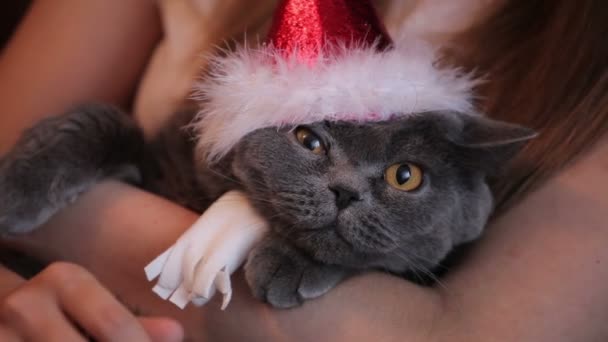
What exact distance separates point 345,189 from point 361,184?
0.02m

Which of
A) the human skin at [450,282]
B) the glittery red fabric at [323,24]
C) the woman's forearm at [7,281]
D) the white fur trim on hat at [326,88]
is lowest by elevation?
the woman's forearm at [7,281]

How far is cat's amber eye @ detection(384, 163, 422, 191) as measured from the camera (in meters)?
0.68

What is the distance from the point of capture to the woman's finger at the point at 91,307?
1.78 feet

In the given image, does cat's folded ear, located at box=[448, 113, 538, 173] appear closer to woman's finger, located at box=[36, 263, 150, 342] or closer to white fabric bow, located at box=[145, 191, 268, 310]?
white fabric bow, located at box=[145, 191, 268, 310]

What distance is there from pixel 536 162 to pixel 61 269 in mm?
633

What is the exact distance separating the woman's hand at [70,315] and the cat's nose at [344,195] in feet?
0.75

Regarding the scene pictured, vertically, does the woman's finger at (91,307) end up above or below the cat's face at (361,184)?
below

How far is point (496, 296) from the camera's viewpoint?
0.69m

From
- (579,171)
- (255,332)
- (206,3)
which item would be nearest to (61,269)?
(255,332)

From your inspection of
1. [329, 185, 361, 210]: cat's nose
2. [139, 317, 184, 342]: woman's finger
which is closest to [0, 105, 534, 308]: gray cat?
[329, 185, 361, 210]: cat's nose

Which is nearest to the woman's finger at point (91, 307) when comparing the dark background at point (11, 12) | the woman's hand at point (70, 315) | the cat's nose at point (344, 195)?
the woman's hand at point (70, 315)

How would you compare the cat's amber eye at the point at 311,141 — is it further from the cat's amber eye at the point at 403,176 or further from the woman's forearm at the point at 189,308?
the woman's forearm at the point at 189,308

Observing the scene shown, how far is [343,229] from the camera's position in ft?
2.10

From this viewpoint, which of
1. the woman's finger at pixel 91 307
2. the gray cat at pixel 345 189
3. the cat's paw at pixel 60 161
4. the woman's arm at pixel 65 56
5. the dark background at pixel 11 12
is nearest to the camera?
the woman's finger at pixel 91 307
